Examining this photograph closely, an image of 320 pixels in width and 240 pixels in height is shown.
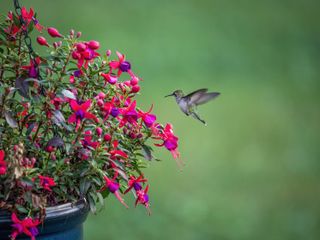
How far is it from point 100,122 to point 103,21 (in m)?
5.93

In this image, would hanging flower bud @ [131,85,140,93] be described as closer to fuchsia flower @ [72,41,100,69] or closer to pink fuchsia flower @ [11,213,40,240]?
fuchsia flower @ [72,41,100,69]

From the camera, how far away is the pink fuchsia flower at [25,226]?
5.16ft

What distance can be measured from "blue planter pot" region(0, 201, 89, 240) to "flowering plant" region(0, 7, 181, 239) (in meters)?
0.03

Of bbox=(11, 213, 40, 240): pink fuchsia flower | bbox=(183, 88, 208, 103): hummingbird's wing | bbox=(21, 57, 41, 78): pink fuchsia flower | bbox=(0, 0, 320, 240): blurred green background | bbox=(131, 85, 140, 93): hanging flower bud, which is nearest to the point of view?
bbox=(11, 213, 40, 240): pink fuchsia flower

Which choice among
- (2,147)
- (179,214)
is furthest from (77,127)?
(179,214)

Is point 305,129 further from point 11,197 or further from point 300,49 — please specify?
point 11,197

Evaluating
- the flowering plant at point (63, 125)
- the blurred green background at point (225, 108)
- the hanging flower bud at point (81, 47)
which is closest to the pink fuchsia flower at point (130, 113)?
the flowering plant at point (63, 125)

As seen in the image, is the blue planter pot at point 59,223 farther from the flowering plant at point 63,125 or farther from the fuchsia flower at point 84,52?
the fuchsia flower at point 84,52

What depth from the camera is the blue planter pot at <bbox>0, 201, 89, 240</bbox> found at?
5.41 feet

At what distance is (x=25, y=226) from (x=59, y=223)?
14 centimetres

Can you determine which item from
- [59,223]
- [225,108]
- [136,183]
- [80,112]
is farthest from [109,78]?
[225,108]

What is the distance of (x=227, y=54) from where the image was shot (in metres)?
7.32

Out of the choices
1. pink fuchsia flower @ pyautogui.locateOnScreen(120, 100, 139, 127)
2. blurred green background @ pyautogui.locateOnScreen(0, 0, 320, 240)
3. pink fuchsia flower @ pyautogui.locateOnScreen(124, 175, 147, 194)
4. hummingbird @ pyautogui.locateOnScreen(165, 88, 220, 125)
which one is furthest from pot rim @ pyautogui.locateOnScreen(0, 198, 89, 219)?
blurred green background @ pyautogui.locateOnScreen(0, 0, 320, 240)

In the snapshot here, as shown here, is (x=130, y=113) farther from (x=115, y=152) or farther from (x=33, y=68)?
(x=33, y=68)
